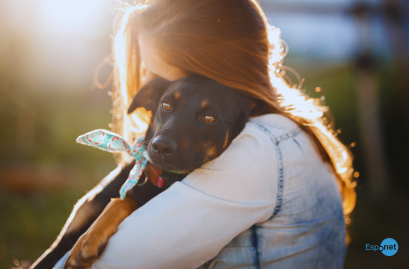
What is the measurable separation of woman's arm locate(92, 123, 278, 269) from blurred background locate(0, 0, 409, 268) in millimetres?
3043

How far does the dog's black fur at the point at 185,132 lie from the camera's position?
1500 mm

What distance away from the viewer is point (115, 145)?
166 cm

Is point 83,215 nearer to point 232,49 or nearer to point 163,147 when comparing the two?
point 163,147

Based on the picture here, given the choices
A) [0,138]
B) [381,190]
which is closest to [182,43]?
[0,138]

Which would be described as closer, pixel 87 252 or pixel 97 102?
pixel 87 252

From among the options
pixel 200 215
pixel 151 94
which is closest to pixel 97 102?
pixel 151 94

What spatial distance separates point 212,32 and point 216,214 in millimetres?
970

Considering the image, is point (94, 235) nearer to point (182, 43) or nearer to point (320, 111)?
point (182, 43)

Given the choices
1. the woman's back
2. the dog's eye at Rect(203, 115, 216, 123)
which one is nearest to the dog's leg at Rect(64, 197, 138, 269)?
the woman's back

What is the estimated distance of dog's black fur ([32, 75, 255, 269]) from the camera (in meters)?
1.50

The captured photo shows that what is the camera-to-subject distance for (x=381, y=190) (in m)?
5.04

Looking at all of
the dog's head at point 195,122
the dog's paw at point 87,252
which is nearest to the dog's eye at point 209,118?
the dog's head at point 195,122

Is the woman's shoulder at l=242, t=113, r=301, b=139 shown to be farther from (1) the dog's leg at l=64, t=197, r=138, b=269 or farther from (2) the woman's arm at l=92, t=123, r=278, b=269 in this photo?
(1) the dog's leg at l=64, t=197, r=138, b=269

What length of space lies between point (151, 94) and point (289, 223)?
1157 millimetres
